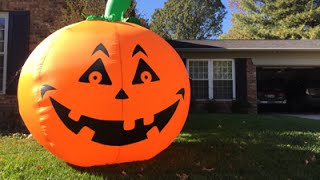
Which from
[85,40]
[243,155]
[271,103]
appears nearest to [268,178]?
[243,155]

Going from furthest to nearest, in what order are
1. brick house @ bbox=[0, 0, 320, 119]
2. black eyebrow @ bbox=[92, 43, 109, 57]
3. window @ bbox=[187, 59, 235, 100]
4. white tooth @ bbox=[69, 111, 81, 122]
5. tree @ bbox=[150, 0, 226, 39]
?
tree @ bbox=[150, 0, 226, 39], window @ bbox=[187, 59, 235, 100], brick house @ bbox=[0, 0, 320, 119], black eyebrow @ bbox=[92, 43, 109, 57], white tooth @ bbox=[69, 111, 81, 122]

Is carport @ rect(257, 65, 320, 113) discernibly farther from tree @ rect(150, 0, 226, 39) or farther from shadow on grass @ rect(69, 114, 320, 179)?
tree @ rect(150, 0, 226, 39)

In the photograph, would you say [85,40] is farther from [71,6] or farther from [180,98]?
[71,6]

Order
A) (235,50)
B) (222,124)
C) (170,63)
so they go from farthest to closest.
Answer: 1. (235,50)
2. (222,124)
3. (170,63)

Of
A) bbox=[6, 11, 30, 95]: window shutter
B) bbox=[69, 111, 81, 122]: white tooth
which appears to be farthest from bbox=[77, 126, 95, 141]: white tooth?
bbox=[6, 11, 30, 95]: window shutter

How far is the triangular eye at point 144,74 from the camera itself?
13.7 ft

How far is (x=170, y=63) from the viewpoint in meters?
4.50

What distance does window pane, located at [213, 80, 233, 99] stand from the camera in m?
15.3

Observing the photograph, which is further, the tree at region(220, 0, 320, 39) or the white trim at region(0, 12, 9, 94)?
the tree at region(220, 0, 320, 39)

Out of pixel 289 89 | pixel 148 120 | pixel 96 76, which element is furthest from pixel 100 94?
pixel 289 89

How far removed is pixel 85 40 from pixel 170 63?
98 centimetres

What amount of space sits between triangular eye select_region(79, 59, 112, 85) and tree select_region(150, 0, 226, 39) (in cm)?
3983

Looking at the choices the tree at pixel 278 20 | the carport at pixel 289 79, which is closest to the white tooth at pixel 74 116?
the carport at pixel 289 79

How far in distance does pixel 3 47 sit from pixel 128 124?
228 inches
